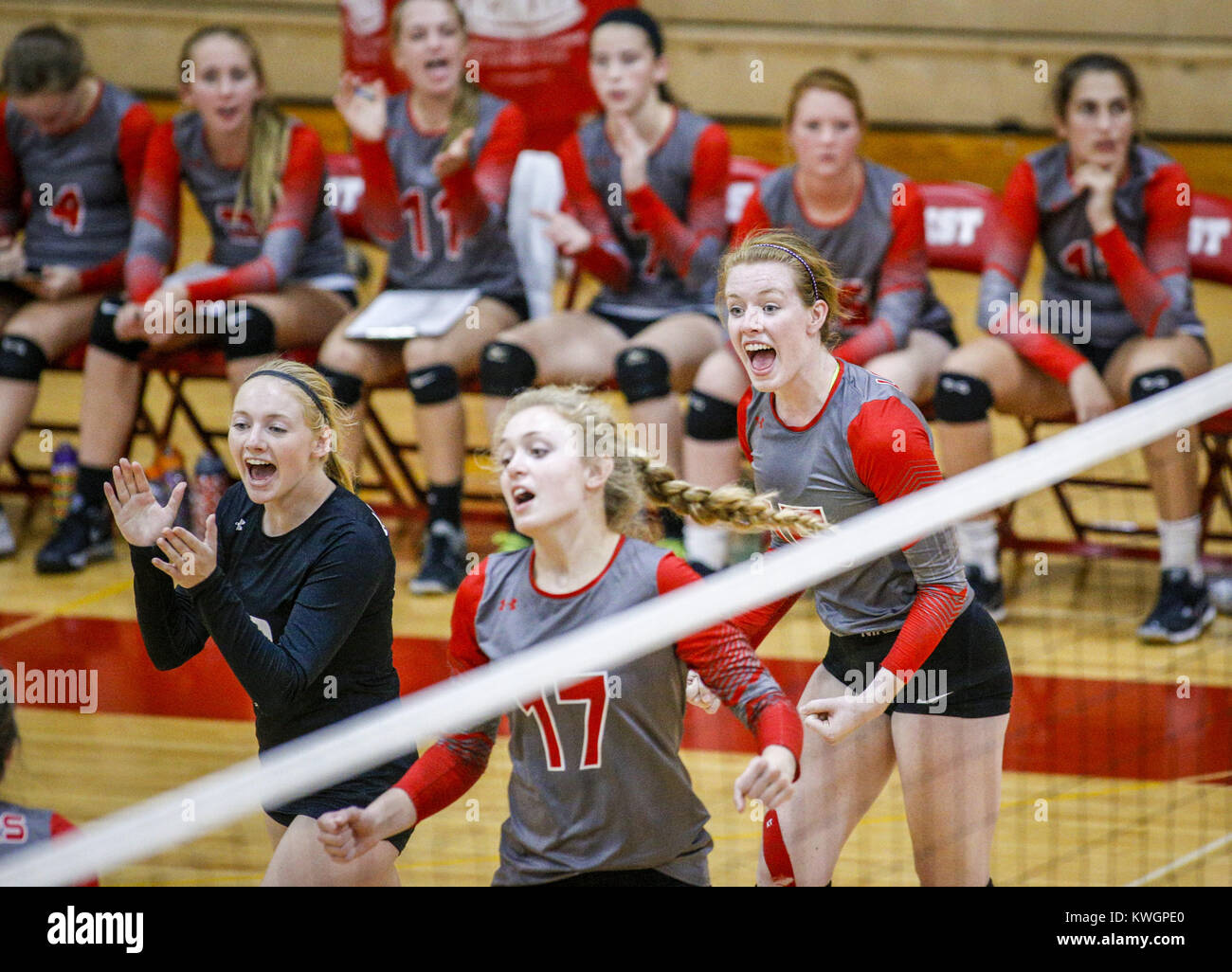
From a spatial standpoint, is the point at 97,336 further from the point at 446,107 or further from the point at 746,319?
the point at 746,319

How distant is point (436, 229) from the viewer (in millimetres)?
5621

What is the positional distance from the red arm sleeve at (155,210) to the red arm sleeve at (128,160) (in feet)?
0.47

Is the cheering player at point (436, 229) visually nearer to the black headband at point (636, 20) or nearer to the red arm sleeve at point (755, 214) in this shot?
the black headband at point (636, 20)

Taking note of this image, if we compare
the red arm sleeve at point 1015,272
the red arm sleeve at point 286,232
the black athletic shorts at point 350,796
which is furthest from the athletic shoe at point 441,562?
the black athletic shorts at point 350,796

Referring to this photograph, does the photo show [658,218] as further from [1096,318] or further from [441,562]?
[1096,318]

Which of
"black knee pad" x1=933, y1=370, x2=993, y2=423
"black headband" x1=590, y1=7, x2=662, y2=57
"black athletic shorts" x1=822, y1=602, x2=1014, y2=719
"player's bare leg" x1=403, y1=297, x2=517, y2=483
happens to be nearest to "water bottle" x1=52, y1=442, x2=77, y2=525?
"player's bare leg" x1=403, y1=297, x2=517, y2=483

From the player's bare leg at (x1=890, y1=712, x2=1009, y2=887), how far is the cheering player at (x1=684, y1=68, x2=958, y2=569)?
2.27 m

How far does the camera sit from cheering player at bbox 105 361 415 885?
99.0 inches

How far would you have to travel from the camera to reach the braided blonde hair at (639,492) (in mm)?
2484

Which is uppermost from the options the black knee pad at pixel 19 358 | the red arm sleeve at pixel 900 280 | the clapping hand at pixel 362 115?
the clapping hand at pixel 362 115

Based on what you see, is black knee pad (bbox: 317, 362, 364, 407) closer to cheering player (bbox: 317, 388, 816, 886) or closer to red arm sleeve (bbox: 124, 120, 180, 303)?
red arm sleeve (bbox: 124, 120, 180, 303)

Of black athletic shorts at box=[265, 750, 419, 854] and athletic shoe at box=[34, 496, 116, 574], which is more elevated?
athletic shoe at box=[34, 496, 116, 574]
